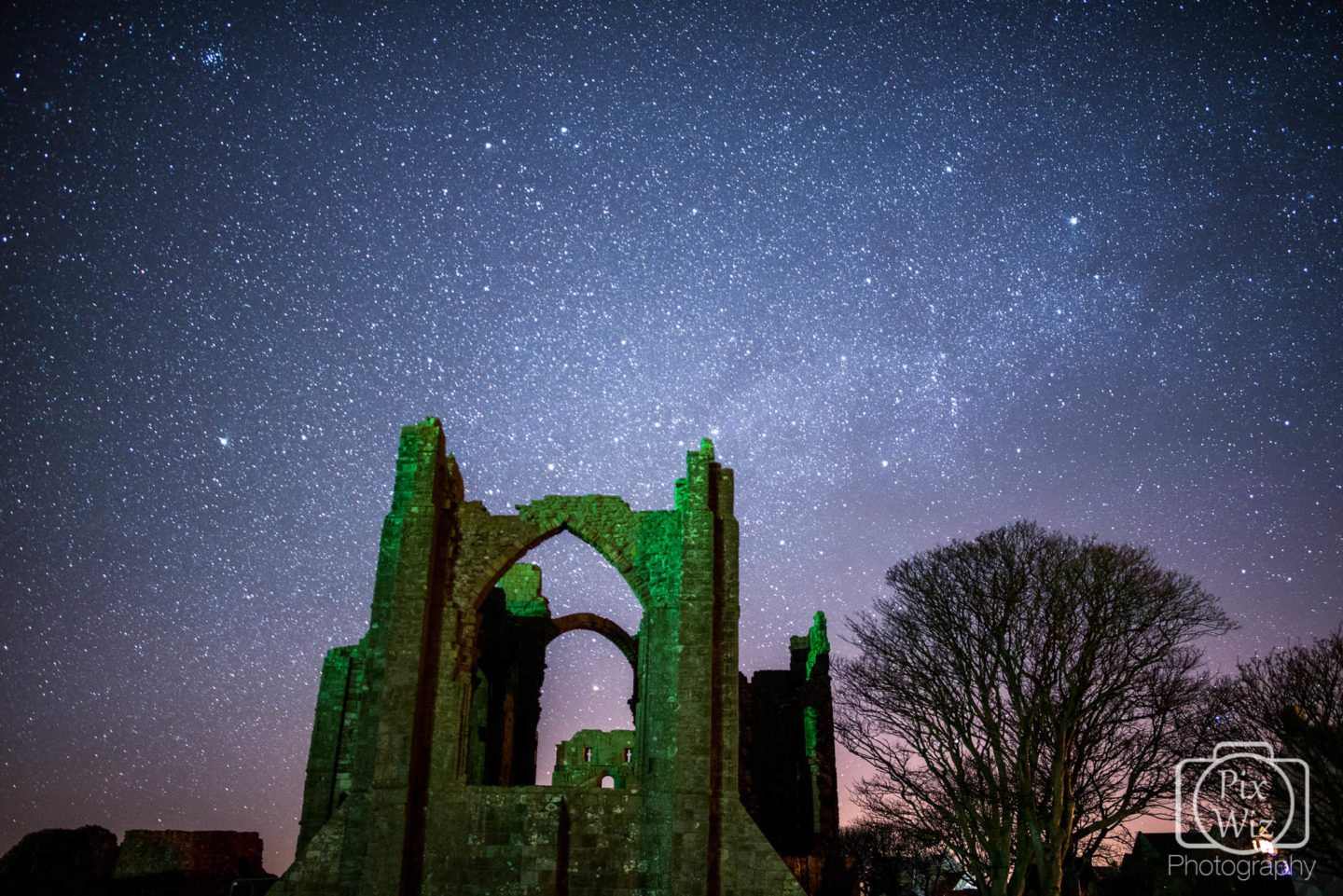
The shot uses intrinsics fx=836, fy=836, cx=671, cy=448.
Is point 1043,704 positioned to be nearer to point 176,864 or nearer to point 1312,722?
point 1312,722

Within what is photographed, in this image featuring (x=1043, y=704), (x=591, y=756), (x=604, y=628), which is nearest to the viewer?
(x=1043, y=704)

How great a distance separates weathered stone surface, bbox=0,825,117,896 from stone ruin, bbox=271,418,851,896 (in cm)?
365

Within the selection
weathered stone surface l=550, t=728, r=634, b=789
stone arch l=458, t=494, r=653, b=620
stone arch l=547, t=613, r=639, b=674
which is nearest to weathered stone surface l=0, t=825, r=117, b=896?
stone arch l=458, t=494, r=653, b=620

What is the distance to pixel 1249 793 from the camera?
16422 millimetres

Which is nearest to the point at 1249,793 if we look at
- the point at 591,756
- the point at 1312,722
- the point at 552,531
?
the point at 1312,722

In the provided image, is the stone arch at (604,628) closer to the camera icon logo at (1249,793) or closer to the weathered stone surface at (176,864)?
the weathered stone surface at (176,864)

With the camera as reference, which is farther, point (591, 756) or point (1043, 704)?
point (591, 756)

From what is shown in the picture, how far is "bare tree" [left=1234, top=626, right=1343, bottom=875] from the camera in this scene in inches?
610

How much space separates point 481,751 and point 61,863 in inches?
307

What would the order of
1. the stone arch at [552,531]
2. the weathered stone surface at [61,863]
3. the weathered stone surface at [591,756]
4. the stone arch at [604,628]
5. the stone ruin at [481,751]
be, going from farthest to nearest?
1. the weathered stone surface at [591,756]
2. the stone arch at [604,628]
3. the stone arch at [552,531]
4. the weathered stone surface at [61,863]
5. the stone ruin at [481,751]

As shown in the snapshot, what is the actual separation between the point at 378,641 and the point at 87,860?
7367 millimetres

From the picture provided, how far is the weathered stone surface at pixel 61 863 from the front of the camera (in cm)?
1497

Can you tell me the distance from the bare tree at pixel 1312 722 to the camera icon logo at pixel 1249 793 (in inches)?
8.5

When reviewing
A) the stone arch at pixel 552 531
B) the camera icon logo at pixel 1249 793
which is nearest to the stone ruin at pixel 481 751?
the stone arch at pixel 552 531
